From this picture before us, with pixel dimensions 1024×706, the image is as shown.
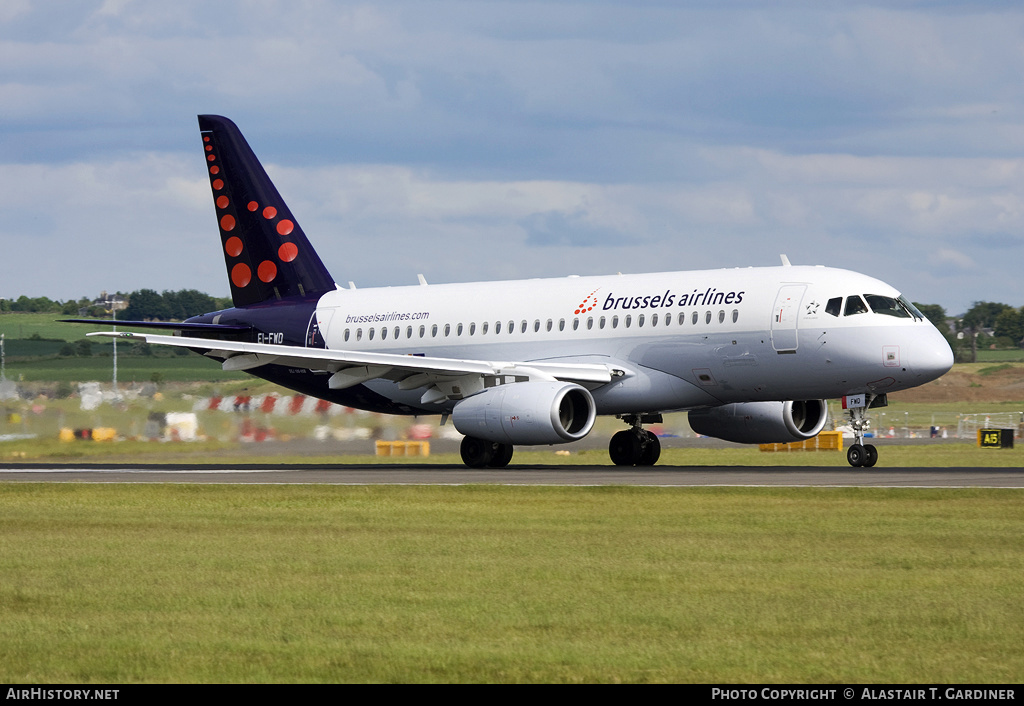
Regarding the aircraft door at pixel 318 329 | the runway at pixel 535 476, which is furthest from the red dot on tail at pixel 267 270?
the runway at pixel 535 476

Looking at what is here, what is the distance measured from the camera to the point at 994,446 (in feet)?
173

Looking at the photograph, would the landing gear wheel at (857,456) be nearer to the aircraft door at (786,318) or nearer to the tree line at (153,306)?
the aircraft door at (786,318)

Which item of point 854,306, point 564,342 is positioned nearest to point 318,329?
point 564,342

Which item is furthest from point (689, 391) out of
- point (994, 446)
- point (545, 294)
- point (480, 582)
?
point (994, 446)

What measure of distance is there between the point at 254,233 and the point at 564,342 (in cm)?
1167

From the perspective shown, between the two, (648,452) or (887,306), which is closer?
(887,306)

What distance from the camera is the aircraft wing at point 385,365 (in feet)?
111

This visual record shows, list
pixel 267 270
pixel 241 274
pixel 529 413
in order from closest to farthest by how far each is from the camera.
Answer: pixel 529 413, pixel 267 270, pixel 241 274

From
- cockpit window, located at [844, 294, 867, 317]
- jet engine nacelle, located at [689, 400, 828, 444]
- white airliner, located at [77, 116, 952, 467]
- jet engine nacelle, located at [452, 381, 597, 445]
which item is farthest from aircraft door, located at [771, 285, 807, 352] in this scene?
jet engine nacelle, located at [452, 381, 597, 445]

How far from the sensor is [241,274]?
140ft

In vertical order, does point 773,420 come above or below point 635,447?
above

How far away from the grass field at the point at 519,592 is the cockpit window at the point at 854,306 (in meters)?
9.75

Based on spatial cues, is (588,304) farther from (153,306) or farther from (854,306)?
(153,306)

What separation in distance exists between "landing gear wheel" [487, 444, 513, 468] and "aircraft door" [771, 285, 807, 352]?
7.00 m
